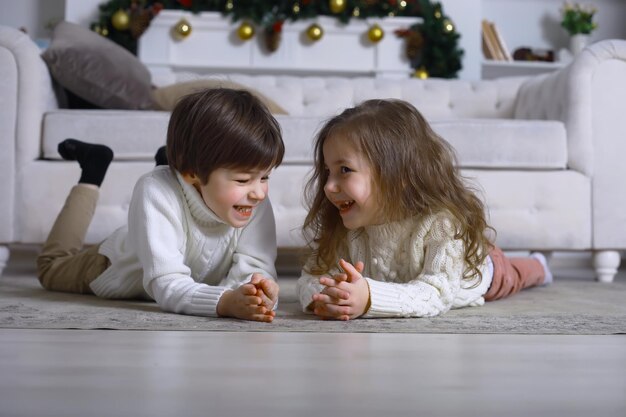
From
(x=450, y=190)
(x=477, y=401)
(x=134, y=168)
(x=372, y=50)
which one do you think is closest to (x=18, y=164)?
(x=134, y=168)

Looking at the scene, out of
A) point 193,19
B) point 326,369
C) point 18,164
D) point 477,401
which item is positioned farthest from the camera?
point 193,19

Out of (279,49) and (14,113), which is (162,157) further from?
(279,49)

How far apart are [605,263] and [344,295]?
4.45 feet

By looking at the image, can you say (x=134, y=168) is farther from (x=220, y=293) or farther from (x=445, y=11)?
(x=445, y=11)

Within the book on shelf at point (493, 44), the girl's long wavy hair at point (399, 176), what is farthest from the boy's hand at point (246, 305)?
the book on shelf at point (493, 44)

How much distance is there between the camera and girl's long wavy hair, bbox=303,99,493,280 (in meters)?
1.40

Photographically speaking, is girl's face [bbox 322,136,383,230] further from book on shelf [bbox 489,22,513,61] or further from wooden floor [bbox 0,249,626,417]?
book on shelf [bbox 489,22,513,61]

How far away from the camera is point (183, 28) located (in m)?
4.36

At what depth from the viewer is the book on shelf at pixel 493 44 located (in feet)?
15.3

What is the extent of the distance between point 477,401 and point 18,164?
1.84m

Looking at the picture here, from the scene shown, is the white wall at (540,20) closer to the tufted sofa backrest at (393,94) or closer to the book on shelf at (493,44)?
the book on shelf at (493,44)

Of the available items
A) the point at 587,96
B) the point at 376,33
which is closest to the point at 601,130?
the point at 587,96

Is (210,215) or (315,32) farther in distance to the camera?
(315,32)

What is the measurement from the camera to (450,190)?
57.7 inches
